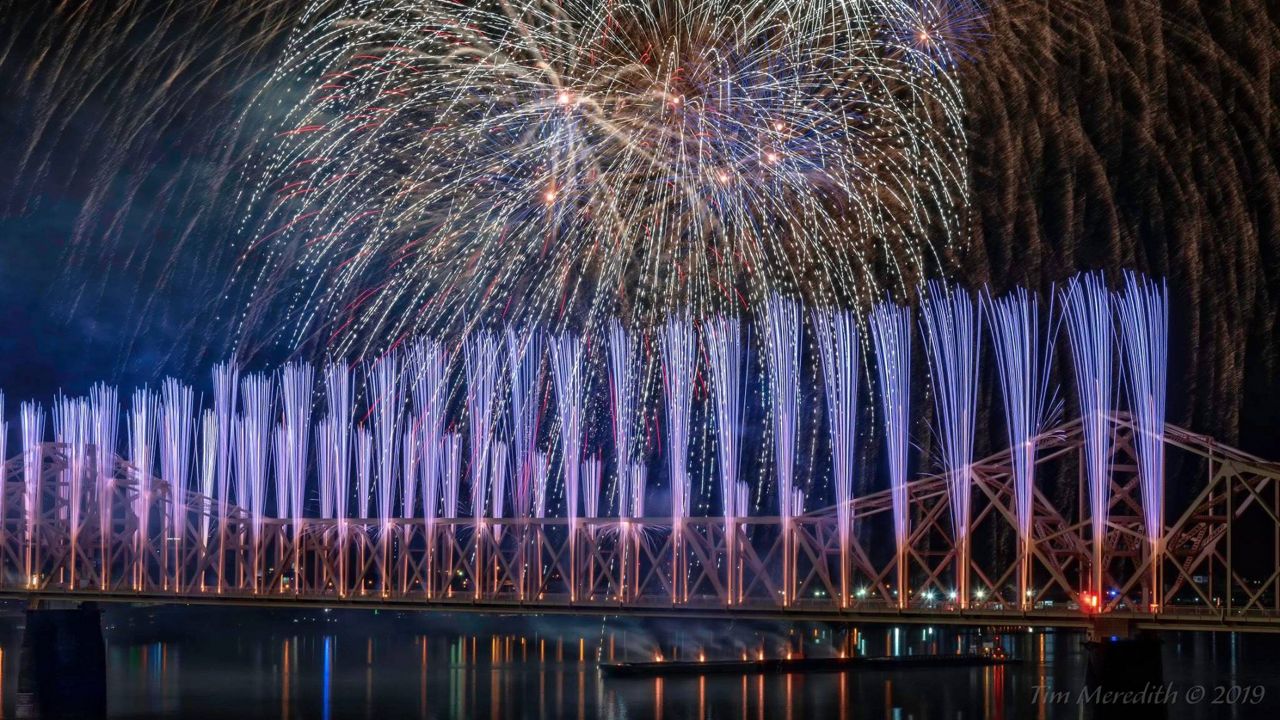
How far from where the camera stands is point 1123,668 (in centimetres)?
4688

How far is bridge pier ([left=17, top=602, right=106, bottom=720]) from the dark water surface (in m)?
3.44

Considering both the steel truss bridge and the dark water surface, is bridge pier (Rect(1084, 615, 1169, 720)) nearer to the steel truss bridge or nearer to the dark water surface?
the steel truss bridge

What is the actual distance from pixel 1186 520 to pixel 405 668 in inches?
2563

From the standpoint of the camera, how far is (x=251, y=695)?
265 feet

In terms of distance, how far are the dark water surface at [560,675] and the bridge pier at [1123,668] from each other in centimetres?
2885

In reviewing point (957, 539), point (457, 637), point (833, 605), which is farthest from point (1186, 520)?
point (457, 637)

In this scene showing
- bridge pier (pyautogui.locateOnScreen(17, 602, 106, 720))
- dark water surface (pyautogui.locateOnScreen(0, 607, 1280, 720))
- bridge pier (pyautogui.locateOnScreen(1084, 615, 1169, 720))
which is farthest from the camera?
dark water surface (pyautogui.locateOnScreen(0, 607, 1280, 720))

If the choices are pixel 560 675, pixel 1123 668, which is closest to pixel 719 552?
pixel 1123 668

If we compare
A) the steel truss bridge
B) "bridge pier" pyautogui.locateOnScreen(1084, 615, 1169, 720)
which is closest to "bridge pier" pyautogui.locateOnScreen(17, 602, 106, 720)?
the steel truss bridge

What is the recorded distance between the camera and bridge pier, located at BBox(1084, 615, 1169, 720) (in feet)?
153

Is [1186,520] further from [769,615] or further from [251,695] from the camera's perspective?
[251,695]

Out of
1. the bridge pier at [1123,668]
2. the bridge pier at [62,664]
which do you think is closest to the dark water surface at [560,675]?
the bridge pier at [62,664]

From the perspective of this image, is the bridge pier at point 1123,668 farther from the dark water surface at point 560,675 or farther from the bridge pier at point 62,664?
the bridge pier at point 62,664

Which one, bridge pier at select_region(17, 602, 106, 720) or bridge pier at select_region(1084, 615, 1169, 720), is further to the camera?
bridge pier at select_region(17, 602, 106, 720)
